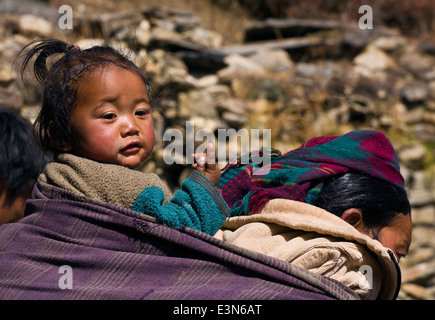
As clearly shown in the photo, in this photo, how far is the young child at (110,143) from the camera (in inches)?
68.6

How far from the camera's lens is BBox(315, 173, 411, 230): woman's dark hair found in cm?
189

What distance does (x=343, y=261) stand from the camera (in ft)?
5.39

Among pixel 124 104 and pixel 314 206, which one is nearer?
pixel 314 206

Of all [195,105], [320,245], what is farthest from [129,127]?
[195,105]

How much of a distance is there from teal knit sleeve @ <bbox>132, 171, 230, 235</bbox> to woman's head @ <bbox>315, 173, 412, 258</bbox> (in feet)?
1.29

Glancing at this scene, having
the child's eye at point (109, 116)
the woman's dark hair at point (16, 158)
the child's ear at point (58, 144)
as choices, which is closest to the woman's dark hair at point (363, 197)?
the child's eye at point (109, 116)

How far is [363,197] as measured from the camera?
6.25 ft

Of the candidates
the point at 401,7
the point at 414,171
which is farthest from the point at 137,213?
the point at 401,7

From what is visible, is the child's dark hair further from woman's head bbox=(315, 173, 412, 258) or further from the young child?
woman's head bbox=(315, 173, 412, 258)

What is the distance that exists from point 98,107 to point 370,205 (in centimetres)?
103

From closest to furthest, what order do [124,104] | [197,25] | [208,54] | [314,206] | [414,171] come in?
[314,206] < [124,104] < [414,171] < [208,54] < [197,25]

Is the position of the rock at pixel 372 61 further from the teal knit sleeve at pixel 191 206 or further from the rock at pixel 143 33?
the teal knit sleeve at pixel 191 206
